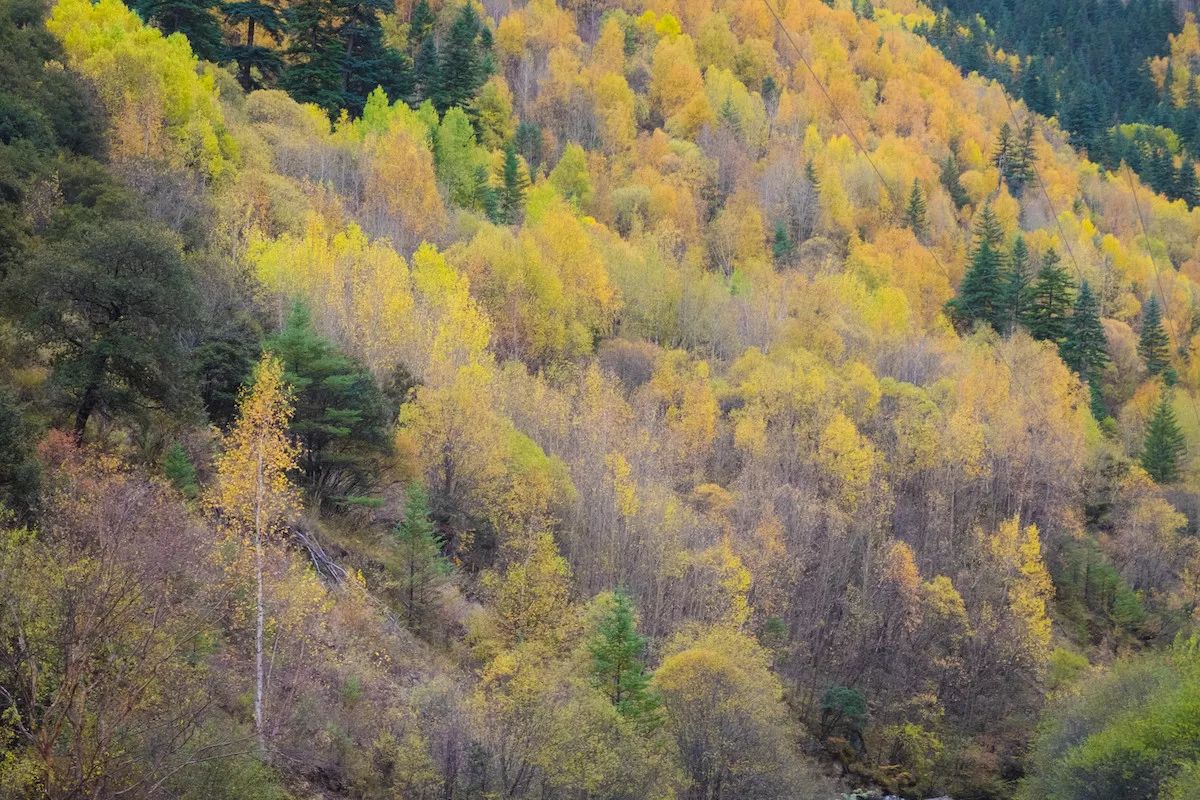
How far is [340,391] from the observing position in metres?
36.0

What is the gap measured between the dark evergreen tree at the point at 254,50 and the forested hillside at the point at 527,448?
40 cm

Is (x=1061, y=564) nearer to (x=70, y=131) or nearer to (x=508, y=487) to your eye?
(x=508, y=487)

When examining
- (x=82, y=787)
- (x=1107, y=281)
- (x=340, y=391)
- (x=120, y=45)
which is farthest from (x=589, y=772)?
(x=1107, y=281)

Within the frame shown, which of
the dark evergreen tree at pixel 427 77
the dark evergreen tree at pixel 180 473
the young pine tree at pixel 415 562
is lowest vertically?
the young pine tree at pixel 415 562

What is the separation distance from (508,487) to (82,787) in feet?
86.1

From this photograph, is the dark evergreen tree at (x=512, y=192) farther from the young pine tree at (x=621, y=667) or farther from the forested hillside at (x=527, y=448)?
the young pine tree at (x=621, y=667)

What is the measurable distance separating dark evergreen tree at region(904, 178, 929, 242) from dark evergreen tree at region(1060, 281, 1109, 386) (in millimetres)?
18624

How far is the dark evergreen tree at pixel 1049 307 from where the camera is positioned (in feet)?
253

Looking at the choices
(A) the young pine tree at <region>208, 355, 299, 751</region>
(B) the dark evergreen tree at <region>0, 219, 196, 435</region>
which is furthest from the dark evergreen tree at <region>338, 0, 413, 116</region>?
(A) the young pine tree at <region>208, 355, 299, 751</region>

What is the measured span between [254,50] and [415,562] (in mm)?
45135

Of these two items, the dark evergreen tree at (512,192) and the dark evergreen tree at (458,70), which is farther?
the dark evergreen tree at (458,70)

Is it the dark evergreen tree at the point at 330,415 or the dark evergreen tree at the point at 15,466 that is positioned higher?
the dark evergreen tree at the point at 15,466

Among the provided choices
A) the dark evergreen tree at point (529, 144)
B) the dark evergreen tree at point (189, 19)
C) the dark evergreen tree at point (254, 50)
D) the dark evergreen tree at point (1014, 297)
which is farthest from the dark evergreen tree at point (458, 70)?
the dark evergreen tree at point (1014, 297)

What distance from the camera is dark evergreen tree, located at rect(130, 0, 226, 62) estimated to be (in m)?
60.2
